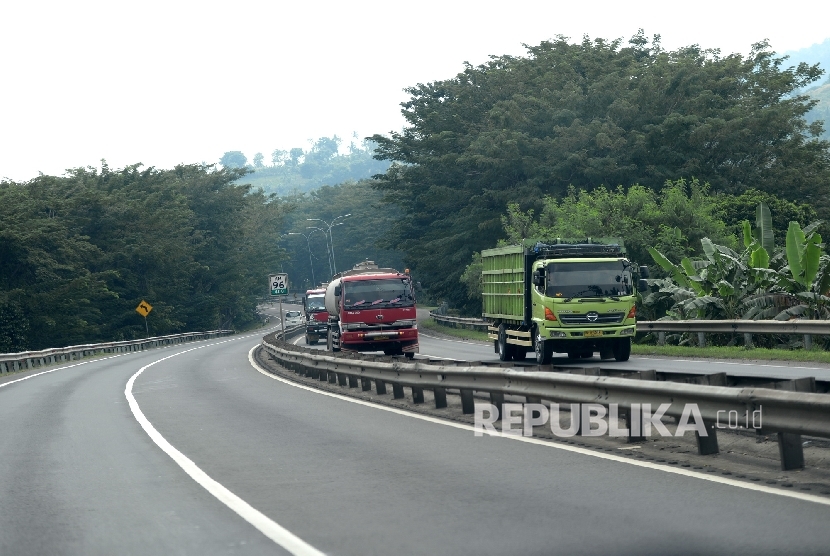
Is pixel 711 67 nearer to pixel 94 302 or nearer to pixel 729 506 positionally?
pixel 94 302

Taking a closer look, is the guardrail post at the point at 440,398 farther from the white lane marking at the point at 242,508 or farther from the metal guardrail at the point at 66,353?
the metal guardrail at the point at 66,353

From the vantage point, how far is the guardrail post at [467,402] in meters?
15.2

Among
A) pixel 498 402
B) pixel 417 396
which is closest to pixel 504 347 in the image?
pixel 417 396

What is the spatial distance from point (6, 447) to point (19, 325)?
52.6 metres

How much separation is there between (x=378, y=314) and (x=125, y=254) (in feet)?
181

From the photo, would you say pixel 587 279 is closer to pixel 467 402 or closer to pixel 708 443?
pixel 467 402

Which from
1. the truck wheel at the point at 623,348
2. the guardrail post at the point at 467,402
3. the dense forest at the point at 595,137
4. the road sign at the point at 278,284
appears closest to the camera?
the guardrail post at the point at 467,402

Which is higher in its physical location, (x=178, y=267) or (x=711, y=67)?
(x=711, y=67)

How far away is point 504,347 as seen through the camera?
1114 inches

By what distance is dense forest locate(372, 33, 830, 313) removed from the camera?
202 feet

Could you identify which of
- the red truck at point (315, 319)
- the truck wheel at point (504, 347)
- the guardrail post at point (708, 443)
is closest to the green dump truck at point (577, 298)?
the truck wheel at point (504, 347)

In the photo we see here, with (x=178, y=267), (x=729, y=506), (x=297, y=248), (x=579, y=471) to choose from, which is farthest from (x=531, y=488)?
(x=297, y=248)

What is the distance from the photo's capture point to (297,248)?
188 metres

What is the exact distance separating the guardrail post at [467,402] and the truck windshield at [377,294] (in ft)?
59.5
